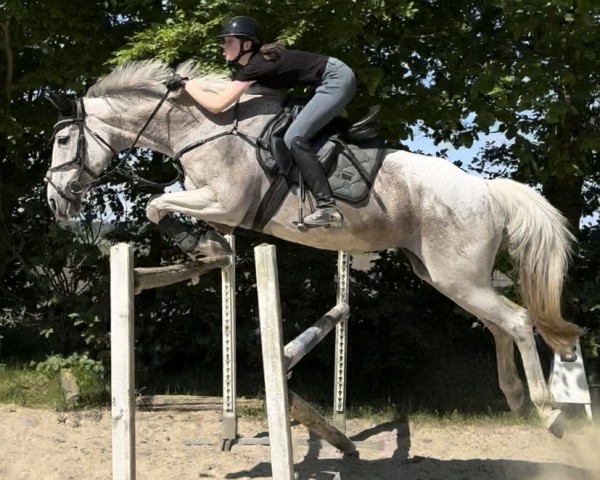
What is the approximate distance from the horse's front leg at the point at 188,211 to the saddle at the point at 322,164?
0.59 feet

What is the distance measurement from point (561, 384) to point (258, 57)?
12.6ft

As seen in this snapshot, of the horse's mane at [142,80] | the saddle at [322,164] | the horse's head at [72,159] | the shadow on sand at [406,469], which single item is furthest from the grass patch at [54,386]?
the saddle at [322,164]

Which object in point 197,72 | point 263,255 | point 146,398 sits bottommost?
point 146,398

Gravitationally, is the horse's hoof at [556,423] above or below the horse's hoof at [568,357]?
below

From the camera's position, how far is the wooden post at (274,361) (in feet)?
9.77

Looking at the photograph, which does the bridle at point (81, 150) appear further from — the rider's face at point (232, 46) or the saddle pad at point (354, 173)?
the saddle pad at point (354, 173)

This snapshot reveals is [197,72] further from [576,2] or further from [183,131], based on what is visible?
[576,2]

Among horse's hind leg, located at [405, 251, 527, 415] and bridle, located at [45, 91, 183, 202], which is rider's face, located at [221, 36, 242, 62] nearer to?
bridle, located at [45, 91, 183, 202]

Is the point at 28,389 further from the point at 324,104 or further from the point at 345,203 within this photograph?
the point at 324,104

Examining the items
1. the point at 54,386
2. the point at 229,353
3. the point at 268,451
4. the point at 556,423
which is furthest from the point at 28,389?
the point at 556,423

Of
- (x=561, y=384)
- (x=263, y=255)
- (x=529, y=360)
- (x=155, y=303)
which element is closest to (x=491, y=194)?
(x=529, y=360)

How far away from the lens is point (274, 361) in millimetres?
3016

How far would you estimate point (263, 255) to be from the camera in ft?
9.77

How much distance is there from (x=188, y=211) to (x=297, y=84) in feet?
2.67
